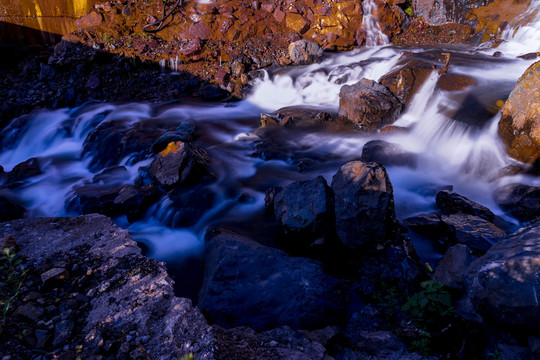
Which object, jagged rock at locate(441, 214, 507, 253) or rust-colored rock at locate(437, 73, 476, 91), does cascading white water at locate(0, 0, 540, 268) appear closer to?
rust-colored rock at locate(437, 73, 476, 91)

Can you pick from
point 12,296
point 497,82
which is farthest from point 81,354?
point 497,82

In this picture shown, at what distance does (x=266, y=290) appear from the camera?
3246 mm

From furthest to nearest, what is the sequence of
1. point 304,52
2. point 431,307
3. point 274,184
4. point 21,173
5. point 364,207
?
point 304,52 → point 21,173 → point 274,184 → point 364,207 → point 431,307

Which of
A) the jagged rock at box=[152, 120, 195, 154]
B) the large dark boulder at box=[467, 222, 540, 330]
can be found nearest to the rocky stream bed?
the large dark boulder at box=[467, 222, 540, 330]

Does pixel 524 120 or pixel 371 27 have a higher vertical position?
pixel 371 27

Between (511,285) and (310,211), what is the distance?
2.15 meters

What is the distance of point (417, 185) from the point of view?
574 centimetres

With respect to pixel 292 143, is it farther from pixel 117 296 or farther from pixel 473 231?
pixel 117 296

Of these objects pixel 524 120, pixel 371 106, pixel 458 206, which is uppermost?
pixel 524 120

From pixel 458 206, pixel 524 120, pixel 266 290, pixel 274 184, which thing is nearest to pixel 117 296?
pixel 266 290

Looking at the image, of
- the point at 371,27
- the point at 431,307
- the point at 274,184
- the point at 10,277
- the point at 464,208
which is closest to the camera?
the point at 431,307

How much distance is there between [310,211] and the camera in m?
3.96

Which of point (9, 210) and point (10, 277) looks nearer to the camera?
point (10, 277)

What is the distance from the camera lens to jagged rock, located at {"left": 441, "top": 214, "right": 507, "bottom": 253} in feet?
13.0
